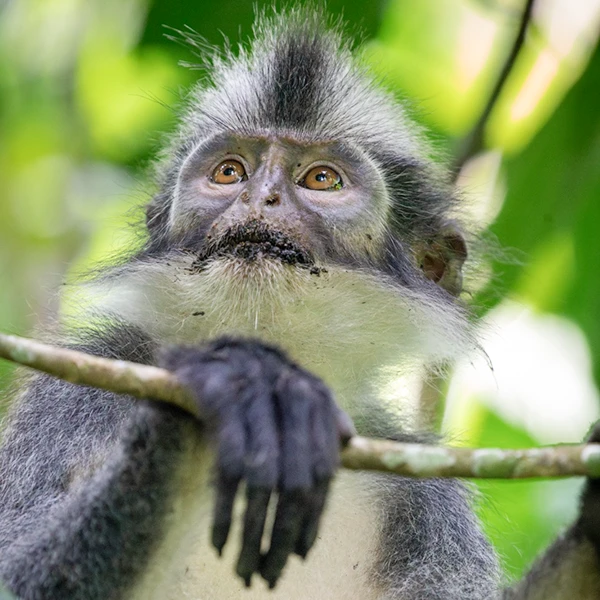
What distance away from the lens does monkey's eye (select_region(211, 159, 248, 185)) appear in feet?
17.2

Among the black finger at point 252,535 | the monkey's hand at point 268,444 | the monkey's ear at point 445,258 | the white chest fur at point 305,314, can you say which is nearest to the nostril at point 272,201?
the white chest fur at point 305,314

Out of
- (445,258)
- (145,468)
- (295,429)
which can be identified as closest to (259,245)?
(145,468)

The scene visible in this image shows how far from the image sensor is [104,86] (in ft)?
26.0

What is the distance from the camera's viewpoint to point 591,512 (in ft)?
11.9

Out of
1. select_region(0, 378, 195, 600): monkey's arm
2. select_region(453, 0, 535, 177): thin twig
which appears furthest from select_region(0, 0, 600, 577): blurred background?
select_region(0, 378, 195, 600): monkey's arm

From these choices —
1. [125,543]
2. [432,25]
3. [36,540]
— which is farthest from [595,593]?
[432,25]

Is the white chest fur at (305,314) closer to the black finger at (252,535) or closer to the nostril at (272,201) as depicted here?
the nostril at (272,201)

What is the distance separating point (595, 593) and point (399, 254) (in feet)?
7.04

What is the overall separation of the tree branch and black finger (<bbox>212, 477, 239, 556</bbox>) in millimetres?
345

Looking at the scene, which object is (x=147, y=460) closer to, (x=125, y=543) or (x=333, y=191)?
(x=125, y=543)

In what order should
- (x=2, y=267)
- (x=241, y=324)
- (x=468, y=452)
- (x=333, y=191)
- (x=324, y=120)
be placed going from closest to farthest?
(x=468, y=452)
(x=241, y=324)
(x=333, y=191)
(x=324, y=120)
(x=2, y=267)

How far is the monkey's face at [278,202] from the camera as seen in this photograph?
186 inches

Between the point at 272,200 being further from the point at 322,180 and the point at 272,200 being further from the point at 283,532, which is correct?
the point at 283,532

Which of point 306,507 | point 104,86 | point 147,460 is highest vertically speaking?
point 306,507
